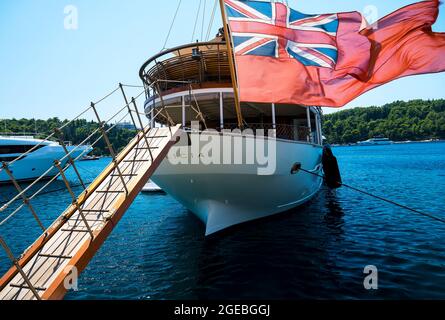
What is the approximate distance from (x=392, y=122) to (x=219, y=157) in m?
174

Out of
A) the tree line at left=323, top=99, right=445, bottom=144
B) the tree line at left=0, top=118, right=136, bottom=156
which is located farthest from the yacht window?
the tree line at left=323, top=99, right=445, bottom=144

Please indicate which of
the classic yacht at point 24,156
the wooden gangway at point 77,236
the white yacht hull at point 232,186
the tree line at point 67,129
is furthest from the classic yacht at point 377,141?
the wooden gangway at point 77,236

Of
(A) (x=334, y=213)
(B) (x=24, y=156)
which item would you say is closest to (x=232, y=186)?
(A) (x=334, y=213)

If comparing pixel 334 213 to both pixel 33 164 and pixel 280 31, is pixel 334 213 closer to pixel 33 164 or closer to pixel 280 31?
pixel 280 31

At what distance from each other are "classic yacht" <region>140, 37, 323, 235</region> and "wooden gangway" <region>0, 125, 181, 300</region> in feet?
4.70

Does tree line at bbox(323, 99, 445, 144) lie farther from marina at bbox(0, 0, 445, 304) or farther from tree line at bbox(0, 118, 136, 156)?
Answer: marina at bbox(0, 0, 445, 304)

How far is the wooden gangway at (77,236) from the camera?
12.5 ft

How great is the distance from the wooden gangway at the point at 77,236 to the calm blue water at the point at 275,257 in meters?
2.18

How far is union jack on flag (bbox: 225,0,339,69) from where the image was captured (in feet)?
19.8

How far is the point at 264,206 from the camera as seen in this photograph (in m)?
10.5

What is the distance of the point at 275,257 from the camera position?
776 centimetres

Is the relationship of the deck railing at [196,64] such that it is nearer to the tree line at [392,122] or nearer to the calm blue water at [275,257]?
the calm blue water at [275,257]
